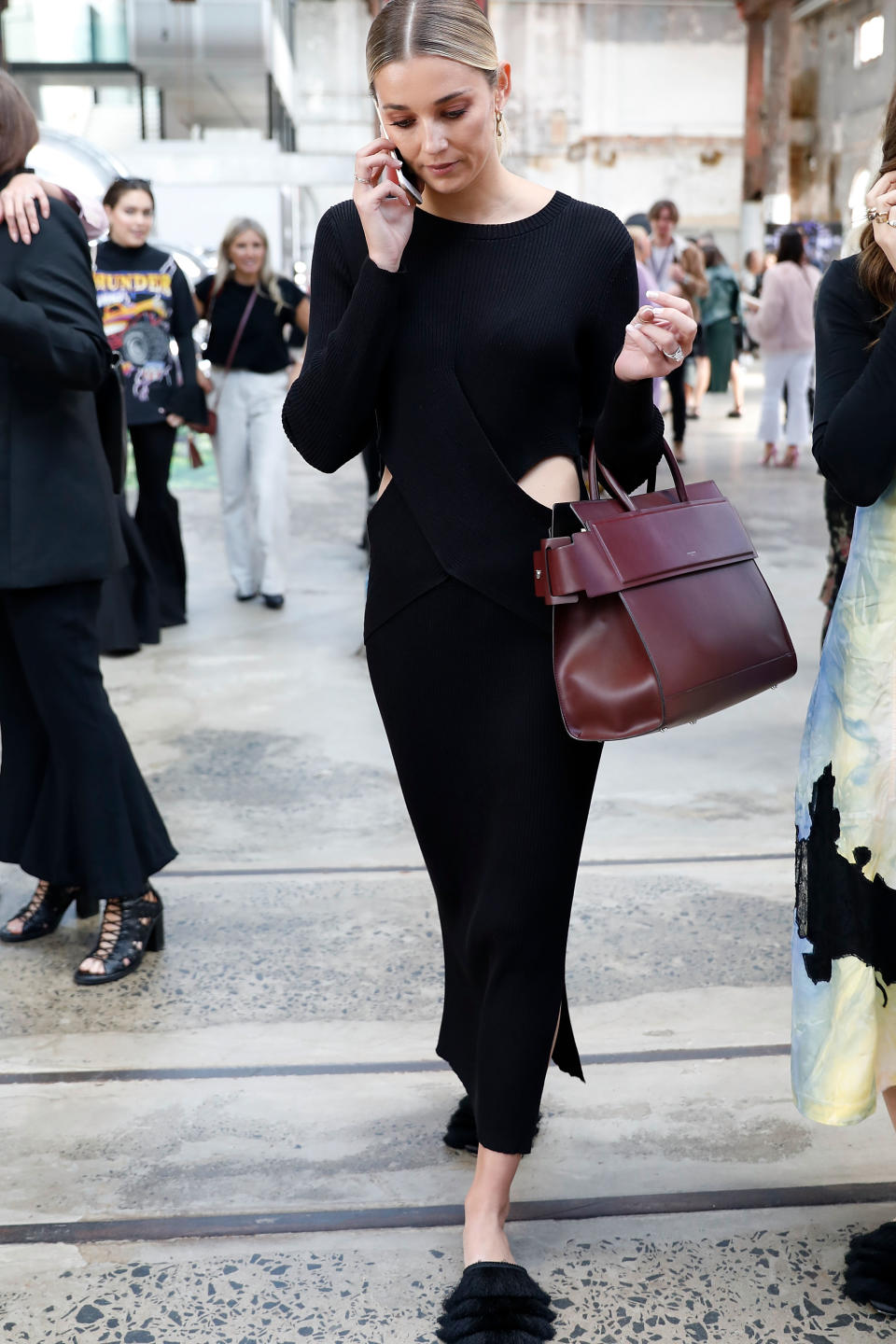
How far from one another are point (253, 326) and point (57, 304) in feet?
13.7

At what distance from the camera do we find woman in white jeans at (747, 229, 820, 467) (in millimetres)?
11688

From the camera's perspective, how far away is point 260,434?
23.7ft

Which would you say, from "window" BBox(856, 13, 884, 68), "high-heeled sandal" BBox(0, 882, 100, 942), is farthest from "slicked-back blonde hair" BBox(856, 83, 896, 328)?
"window" BBox(856, 13, 884, 68)

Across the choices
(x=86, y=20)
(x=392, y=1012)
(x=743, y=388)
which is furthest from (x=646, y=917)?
(x=86, y=20)

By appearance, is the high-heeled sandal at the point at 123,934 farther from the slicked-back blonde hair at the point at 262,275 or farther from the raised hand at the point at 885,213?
the slicked-back blonde hair at the point at 262,275

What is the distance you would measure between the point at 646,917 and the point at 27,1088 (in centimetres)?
151

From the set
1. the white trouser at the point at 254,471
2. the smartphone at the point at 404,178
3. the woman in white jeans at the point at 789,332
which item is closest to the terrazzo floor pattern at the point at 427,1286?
the smartphone at the point at 404,178

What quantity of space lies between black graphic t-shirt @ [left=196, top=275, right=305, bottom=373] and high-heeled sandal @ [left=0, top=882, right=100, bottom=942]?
4067 millimetres

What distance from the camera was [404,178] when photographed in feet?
6.48

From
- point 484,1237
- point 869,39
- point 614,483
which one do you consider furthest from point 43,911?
point 869,39

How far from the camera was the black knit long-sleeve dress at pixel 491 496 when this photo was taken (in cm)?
204

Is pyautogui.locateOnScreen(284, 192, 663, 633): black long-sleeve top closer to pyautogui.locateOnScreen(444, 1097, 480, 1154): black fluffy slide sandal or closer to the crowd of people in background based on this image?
the crowd of people in background

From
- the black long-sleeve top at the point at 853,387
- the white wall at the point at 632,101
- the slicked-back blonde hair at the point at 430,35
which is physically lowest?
the black long-sleeve top at the point at 853,387

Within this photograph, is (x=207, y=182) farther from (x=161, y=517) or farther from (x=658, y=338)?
(x=658, y=338)
